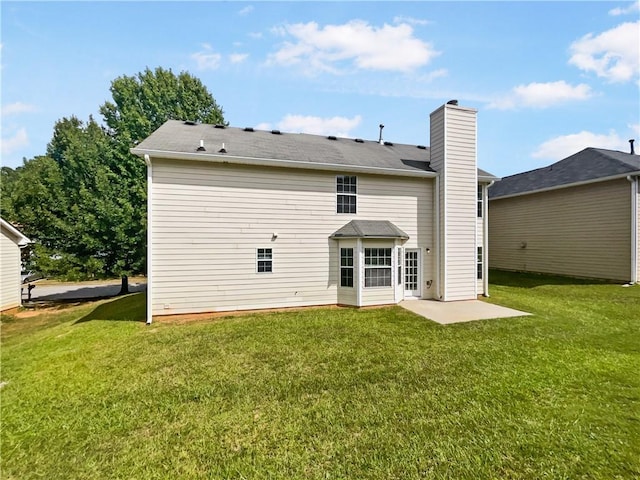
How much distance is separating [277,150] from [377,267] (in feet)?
18.4

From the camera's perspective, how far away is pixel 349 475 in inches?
109

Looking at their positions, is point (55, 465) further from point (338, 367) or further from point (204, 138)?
point (204, 138)

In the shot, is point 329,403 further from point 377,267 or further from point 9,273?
point 9,273

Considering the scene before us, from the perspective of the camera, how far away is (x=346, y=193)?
10.4m

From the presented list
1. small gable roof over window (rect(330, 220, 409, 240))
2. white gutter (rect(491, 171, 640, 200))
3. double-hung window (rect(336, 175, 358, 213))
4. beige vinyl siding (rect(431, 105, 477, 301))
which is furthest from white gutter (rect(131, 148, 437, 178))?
white gutter (rect(491, 171, 640, 200))

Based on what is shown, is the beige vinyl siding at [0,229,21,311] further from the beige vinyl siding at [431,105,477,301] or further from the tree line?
→ the beige vinyl siding at [431,105,477,301]

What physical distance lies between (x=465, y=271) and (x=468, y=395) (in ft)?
24.3

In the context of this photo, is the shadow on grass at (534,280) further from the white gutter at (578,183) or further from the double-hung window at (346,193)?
the double-hung window at (346,193)

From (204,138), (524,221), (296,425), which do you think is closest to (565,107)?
(524,221)

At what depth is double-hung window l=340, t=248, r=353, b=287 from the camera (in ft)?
32.8

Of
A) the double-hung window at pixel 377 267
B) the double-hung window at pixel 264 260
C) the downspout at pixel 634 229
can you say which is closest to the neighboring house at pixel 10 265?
the double-hung window at pixel 264 260

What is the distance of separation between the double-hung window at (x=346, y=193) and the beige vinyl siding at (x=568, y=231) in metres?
13.1

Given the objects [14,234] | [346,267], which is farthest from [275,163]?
[14,234]

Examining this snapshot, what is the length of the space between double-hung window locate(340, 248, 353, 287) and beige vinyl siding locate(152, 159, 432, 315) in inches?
8.7
